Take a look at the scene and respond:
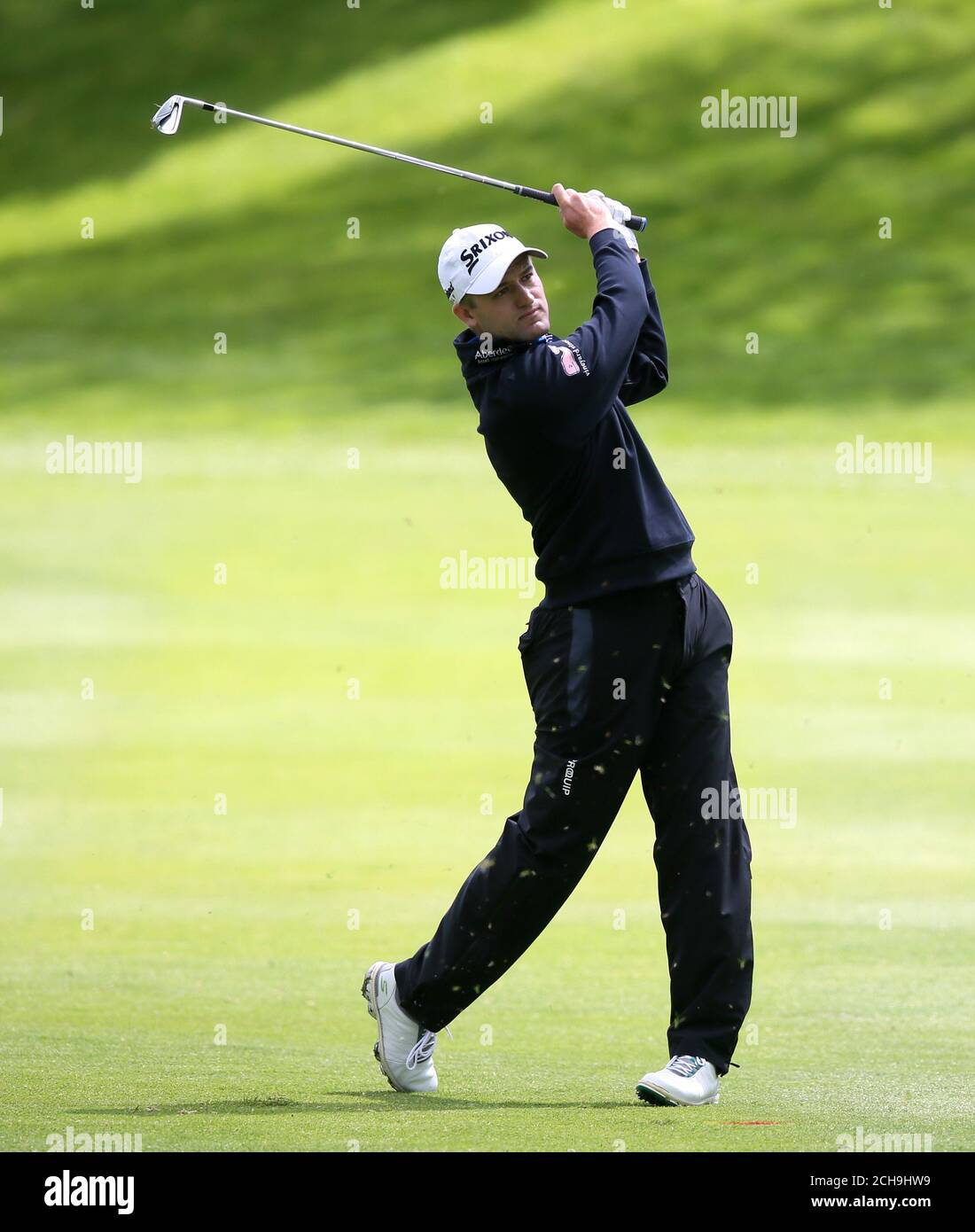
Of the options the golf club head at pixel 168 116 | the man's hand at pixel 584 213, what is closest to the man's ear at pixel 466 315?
the man's hand at pixel 584 213

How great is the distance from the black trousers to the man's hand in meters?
0.84

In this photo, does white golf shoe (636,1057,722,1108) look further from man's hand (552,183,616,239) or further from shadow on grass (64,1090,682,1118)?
man's hand (552,183,616,239)

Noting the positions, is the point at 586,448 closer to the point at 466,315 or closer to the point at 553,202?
the point at 466,315

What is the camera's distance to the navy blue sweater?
433 centimetres

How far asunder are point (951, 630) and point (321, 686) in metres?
4.36

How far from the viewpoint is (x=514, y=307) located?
4.50 metres

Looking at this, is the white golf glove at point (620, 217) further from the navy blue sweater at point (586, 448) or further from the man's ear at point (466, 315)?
the man's ear at point (466, 315)

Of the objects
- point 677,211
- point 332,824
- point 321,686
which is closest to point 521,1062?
point 332,824

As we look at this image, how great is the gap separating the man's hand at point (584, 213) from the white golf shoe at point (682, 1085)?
6.14ft

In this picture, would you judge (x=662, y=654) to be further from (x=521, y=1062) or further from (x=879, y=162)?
(x=879, y=162)

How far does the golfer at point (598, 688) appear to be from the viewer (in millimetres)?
4422

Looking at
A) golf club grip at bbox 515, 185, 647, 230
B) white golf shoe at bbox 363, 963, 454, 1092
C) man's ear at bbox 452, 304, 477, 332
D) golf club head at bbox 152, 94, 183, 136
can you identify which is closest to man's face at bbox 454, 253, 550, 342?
man's ear at bbox 452, 304, 477, 332

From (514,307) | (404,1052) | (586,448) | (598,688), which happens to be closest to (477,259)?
(514,307)

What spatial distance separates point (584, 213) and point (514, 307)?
33 cm
